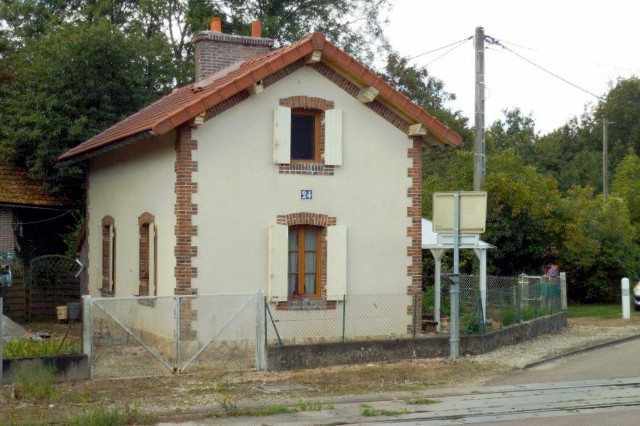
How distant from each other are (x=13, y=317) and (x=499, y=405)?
1663cm

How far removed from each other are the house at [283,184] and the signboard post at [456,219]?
88.1 inches

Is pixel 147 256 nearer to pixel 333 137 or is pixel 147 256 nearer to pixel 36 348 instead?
pixel 333 137

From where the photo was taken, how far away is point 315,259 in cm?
1992

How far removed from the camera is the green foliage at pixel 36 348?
593 inches

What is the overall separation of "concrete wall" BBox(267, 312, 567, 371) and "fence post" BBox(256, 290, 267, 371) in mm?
134

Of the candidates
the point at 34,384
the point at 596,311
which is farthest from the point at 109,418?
the point at 596,311

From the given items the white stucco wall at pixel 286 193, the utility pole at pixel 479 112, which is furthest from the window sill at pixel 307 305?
the utility pole at pixel 479 112

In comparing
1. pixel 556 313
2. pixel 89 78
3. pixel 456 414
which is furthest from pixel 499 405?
pixel 89 78

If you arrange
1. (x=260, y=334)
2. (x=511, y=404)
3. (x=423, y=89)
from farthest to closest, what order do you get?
(x=423, y=89) → (x=260, y=334) → (x=511, y=404)

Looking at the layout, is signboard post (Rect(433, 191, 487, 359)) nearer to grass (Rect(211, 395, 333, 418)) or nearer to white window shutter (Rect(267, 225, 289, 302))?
white window shutter (Rect(267, 225, 289, 302))

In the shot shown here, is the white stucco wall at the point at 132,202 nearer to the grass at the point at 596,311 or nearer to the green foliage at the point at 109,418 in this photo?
the green foliage at the point at 109,418

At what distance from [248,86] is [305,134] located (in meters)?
1.84

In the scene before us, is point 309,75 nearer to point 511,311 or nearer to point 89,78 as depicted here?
point 511,311

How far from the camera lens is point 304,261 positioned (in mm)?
19797
